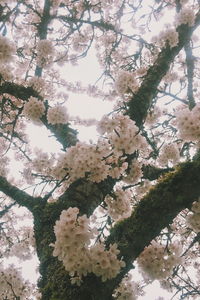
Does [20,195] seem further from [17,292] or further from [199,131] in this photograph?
[199,131]

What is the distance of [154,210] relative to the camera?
13.0ft

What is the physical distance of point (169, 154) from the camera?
7016 mm

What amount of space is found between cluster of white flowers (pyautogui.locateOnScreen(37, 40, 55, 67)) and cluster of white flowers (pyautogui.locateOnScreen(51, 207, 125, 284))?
5.01 meters

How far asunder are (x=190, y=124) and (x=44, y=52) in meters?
4.71

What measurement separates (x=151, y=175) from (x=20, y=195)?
2352 millimetres

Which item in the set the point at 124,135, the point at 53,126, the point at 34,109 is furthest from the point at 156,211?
the point at 53,126

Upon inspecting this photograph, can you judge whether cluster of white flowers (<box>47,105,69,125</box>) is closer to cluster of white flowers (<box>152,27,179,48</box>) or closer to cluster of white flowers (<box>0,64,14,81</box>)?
cluster of white flowers (<box>0,64,14,81</box>)

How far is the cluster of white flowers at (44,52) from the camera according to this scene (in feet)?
24.3

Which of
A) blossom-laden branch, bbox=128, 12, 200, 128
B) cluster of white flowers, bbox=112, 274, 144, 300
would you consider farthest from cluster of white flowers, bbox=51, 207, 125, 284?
blossom-laden branch, bbox=128, 12, 200, 128

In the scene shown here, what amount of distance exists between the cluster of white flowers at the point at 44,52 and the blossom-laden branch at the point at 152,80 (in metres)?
2.13

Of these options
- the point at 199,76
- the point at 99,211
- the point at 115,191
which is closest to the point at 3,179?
the point at 99,211

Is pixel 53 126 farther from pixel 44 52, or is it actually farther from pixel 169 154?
pixel 169 154

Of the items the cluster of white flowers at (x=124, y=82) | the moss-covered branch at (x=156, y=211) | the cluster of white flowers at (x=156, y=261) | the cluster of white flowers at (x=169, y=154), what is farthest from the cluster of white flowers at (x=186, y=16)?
the cluster of white flowers at (x=156, y=261)

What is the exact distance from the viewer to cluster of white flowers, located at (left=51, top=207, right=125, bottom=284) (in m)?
3.24
